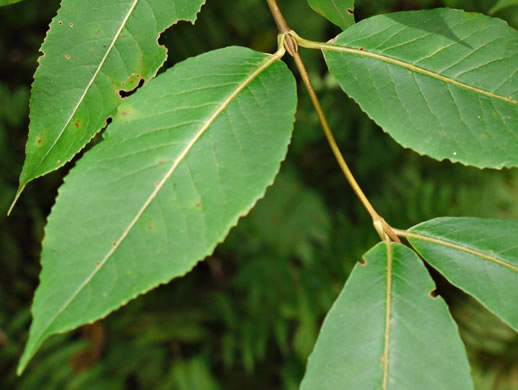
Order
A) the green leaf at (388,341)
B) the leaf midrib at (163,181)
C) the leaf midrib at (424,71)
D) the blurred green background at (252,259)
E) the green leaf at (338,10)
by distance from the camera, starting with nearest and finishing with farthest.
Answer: the leaf midrib at (163,181)
the green leaf at (388,341)
the leaf midrib at (424,71)
the green leaf at (338,10)
the blurred green background at (252,259)

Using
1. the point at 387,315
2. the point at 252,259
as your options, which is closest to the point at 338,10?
Result: the point at 387,315

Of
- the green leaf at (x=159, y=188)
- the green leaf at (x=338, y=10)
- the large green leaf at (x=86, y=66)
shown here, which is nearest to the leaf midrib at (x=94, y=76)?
the large green leaf at (x=86, y=66)

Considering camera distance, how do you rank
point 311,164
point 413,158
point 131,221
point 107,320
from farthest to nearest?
point 311,164, point 413,158, point 107,320, point 131,221

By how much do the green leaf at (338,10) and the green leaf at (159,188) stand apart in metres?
0.23

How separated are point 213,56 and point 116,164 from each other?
26cm

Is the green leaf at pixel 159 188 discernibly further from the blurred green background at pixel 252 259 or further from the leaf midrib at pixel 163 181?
the blurred green background at pixel 252 259

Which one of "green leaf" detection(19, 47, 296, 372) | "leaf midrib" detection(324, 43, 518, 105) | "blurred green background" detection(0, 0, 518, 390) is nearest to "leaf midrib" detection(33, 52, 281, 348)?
"green leaf" detection(19, 47, 296, 372)

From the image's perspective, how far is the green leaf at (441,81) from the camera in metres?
0.83

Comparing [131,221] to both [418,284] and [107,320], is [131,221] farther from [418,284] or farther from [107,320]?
[107,320]

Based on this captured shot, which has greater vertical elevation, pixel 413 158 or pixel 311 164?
pixel 311 164

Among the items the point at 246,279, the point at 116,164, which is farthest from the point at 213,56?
the point at 246,279

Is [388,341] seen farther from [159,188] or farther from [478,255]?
[159,188]

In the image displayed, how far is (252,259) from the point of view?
3205 millimetres

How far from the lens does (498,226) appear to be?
2.90 feet
